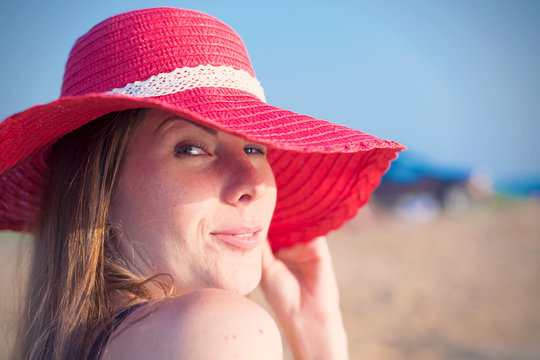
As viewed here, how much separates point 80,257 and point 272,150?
1.05 metres

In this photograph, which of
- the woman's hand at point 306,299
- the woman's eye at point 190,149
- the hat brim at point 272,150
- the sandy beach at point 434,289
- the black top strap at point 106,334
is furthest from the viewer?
the sandy beach at point 434,289

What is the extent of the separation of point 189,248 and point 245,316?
0.37 m

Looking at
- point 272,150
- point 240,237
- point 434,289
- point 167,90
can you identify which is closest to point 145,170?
point 167,90

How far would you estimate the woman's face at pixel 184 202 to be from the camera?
124cm

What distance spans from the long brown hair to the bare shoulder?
183mm

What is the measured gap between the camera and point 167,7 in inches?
53.7

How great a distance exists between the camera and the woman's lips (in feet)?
4.25

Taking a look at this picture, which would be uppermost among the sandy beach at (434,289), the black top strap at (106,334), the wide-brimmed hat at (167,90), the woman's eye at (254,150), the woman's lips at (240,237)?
the wide-brimmed hat at (167,90)

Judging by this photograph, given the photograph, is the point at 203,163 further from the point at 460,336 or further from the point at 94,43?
the point at 460,336

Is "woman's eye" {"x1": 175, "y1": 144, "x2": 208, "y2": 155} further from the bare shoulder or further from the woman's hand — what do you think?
the woman's hand

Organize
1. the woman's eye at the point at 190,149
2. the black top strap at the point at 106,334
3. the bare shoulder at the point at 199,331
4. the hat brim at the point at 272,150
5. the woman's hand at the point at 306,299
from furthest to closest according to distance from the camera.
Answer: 1. the woman's hand at the point at 306,299
2. the woman's eye at the point at 190,149
3. the hat brim at the point at 272,150
4. the black top strap at the point at 106,334
5. the bare shoulder at the point at 199,331

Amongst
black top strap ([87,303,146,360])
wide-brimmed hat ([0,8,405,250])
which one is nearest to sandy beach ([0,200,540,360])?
wide-brimmed hat ([0,8,405,250])

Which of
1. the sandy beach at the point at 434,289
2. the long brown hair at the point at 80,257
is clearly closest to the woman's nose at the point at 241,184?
the long brown hair at the point at 80,257

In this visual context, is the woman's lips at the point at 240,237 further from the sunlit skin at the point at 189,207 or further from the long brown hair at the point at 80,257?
the long brown hair at the point at 80,257
